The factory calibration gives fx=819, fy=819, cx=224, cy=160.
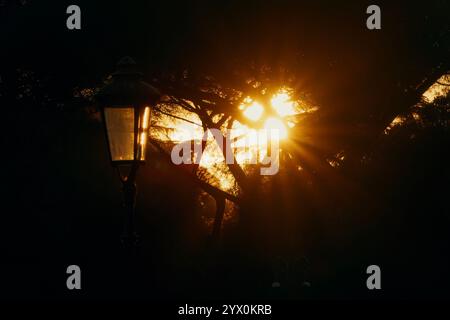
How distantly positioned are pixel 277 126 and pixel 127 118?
24.1 ft

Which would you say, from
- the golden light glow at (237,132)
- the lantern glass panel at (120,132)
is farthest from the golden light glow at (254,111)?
the lantern glass panel at (120,132)

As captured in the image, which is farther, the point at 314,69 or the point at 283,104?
the point at 283,104

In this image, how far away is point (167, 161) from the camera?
16.0 m

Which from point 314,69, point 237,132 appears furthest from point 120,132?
point 237,132

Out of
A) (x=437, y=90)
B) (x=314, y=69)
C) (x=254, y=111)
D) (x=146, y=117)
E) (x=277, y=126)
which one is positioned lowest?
(x=146, y=117)

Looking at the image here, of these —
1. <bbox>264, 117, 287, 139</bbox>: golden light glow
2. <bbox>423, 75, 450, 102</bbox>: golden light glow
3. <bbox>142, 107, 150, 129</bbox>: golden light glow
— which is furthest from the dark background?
<bbox>142, 107, 150, 129</bbox>: golden light glow

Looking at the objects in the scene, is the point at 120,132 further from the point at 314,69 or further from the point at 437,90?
the point at 437,90

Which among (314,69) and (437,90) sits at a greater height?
(314,69)

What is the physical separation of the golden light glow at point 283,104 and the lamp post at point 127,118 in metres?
6.15

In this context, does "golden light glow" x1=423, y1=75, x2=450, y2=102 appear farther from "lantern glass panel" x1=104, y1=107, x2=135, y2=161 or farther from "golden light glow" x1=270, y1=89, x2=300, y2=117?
"lantern glass panel" x1=104, y1=107, x2=135, y2=161

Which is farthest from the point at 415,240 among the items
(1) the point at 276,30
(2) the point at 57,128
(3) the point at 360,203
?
(2) the point at 57,128

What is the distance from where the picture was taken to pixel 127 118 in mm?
5836

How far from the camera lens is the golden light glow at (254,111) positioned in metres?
12.6

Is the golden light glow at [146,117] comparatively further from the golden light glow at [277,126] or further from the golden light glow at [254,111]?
the golden light glow at [277,126]
